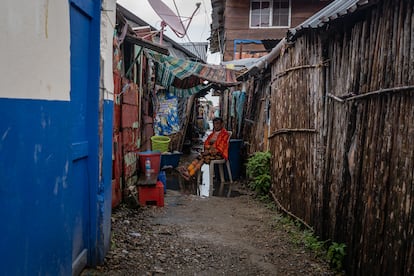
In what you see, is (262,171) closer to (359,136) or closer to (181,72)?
(181,72)

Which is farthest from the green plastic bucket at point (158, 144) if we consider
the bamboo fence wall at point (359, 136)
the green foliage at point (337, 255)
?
the green foliage at point (337, 255)

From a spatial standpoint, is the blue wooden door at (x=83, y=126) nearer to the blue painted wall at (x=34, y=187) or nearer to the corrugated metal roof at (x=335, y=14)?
the blue painted wall at (x=34, y=187)

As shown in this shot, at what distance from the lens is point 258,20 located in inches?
760

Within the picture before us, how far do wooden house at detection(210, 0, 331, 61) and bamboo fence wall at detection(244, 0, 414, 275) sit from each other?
1412 centimetres

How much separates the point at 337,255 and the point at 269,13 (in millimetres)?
17398

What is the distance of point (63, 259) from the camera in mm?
2809

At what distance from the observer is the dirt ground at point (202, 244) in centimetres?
407

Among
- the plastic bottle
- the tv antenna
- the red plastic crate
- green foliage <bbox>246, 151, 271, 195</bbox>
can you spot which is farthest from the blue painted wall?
the tv antenna

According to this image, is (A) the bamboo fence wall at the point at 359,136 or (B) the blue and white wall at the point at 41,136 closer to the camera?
(B) the blue and white wall at the point at 41,136

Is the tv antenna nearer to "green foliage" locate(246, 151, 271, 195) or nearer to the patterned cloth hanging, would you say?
the patterned cloth hanging

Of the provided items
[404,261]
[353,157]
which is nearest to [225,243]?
[353,157]

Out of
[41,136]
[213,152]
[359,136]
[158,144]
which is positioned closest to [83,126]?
[41,136]

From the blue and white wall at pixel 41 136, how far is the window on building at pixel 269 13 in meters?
16.9

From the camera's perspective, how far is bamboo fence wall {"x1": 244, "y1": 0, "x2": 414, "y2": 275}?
2.94m
